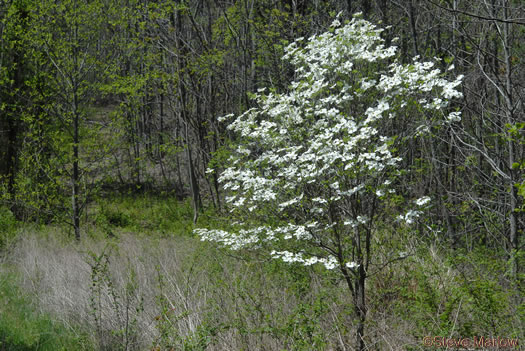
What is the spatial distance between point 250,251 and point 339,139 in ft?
10.3

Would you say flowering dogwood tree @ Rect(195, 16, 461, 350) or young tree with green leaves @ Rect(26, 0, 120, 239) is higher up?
young tree with green leaves @ Rect(26, 0, 120, 239)

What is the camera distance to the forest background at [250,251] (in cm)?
416

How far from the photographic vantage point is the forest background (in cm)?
416

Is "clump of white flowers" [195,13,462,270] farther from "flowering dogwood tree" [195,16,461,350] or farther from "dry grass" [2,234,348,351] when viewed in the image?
"dry grass" [2,234,348,351]

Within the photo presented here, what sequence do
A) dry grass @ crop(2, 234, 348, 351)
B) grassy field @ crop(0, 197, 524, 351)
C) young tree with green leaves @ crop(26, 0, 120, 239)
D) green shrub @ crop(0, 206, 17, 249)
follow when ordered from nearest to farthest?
grassy field @ crop(0, 197, 524, 351) < dry grass @ crop(2, 234, 348, 351) < green shrub @ crop(0, 206, 17, 249) < young tree with green leaves @ crop(26, 0, 120, 239)

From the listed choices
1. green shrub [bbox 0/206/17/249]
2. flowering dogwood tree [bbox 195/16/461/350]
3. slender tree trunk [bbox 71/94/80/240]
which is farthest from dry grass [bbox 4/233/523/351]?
slender tree trunk [bbox 71/94/80/240]

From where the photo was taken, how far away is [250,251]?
6863 mm

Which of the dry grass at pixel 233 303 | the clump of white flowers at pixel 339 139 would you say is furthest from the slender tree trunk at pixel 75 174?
the clump of white flowers at pixel 339 139

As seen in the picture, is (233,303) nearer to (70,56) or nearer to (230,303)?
(230,303)

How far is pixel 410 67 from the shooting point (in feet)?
13.6

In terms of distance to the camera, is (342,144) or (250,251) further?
(250,251)

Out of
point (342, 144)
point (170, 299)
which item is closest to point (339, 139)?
point (342, 144)

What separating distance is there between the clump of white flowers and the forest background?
335 millimetres

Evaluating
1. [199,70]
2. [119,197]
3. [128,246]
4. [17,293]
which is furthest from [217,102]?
[17,293]
